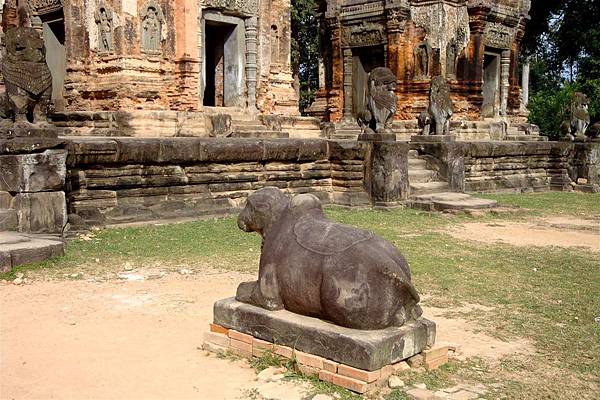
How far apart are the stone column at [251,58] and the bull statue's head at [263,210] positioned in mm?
10884

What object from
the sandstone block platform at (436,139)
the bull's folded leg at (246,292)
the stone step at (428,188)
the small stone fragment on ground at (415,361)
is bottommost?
the small stone fragment on ground at (415,361)

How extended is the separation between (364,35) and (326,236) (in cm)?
1619

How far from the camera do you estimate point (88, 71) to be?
13109mm

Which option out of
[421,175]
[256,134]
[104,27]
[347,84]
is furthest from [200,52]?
[347,84]

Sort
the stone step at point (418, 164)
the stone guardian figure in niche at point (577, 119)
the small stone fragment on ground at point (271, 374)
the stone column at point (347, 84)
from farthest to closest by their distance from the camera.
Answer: the stone column at point (347, 84) < the stone guardian figure in niche at point (577, 119) < the stone step at point (418, 164) < the small stone fragment on ground at point (271, 374)

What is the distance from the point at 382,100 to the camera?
12.4 metres

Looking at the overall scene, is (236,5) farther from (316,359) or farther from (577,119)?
(316,359)

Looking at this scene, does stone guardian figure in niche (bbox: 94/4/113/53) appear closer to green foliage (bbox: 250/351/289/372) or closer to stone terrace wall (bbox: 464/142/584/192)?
stone terrace wall (bbox: 464/142/584/192)

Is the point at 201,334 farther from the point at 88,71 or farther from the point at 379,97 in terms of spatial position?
the point at 88,71

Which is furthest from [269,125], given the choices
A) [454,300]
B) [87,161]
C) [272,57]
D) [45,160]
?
[454,300]

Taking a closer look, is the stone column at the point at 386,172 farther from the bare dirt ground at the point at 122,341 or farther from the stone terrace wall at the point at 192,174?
the bare dirt ground at the point at 122,341

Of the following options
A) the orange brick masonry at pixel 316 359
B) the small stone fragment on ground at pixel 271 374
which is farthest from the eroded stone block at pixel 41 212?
the small stone fragment on ground at pixel 271 374

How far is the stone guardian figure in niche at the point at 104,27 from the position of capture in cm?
1281

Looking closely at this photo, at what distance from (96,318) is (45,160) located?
11.4 feet
